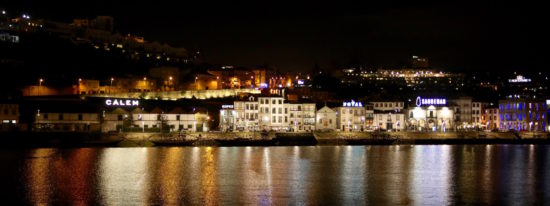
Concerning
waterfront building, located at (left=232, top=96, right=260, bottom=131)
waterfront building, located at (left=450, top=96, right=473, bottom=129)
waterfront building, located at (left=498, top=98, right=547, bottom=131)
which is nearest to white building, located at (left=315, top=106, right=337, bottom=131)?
waterfront building, located at (left=232, top=96, right=260, bottom=131)

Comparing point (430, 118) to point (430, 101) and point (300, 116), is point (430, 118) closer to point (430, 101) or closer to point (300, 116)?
point (430, 101)

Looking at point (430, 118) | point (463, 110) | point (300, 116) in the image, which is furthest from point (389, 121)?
point (463, 110)

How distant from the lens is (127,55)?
267 feet

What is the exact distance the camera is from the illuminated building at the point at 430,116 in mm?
56969

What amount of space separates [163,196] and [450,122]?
3840 centimetres

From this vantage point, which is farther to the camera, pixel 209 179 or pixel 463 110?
pixel 463 110

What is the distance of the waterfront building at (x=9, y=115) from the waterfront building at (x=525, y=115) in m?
39.8

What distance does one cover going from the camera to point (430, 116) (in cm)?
5709

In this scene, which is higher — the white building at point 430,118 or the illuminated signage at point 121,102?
the illuminated signage at point 121,102

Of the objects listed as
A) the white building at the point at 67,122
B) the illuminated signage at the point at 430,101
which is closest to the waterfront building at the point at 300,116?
the illuminated signage at the point at 430,101

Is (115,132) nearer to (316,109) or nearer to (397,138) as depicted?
(316,109)

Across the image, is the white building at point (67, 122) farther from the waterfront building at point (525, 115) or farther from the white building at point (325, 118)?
the waterfront building at point (525, 115)

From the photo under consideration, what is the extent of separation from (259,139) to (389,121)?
13.0m

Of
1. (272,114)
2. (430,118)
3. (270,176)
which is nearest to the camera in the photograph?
(270,176)
